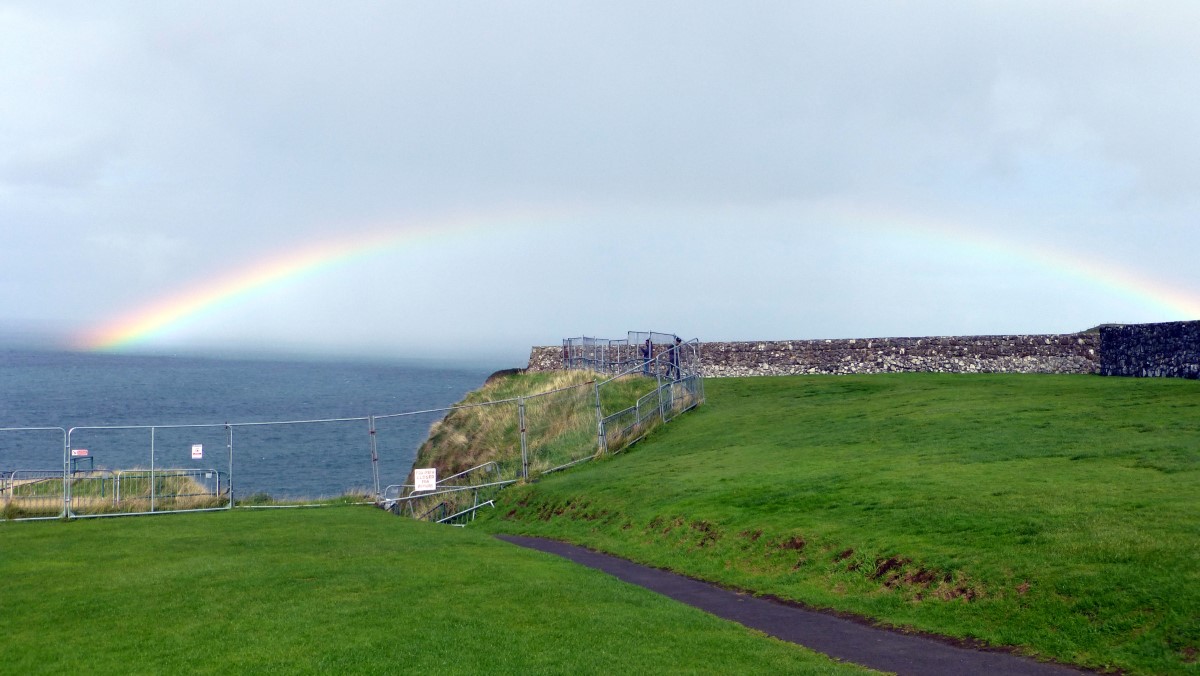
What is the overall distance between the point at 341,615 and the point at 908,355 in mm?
Answer: 38908

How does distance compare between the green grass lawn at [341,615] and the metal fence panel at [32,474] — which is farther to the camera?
the metal fence panel at [32,474]

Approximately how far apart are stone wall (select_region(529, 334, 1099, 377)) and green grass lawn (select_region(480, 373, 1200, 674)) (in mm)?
11115

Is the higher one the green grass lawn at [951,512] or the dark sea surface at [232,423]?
the green grass lawn at [951,512]

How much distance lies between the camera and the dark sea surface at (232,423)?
5741cm

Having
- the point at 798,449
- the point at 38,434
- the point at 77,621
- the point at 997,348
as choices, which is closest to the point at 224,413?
the point at 38,434


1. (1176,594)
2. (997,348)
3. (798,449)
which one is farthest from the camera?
(997,348)

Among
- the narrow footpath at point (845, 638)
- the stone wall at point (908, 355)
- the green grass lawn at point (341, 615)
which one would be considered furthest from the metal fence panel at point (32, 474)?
the stone wall at point (908, 355)

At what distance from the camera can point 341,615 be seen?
10805 millimetres

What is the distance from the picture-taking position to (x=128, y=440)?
8688cm

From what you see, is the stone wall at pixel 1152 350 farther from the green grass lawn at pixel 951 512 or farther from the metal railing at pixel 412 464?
the metal railing at pixel 412 464

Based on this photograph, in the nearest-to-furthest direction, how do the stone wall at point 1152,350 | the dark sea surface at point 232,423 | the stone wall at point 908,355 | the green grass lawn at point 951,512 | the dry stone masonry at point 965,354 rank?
1. the green grass lawn at point 951,512
2. the stone wall at point 1152,350
3. the dry stone masonry at point 965,354
4. the stone wall at point 908,355
5. the dark sea surface at point 232,423

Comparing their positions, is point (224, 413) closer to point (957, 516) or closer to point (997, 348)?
point (997, 348)

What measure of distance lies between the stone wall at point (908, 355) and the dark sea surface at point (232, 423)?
18013 mm

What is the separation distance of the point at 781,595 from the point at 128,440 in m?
84.9
